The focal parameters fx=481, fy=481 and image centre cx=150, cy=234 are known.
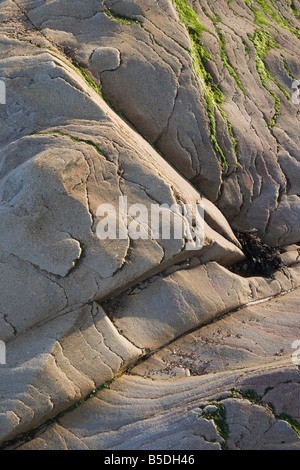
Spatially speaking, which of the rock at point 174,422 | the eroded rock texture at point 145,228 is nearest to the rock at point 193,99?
the eroded rock texture at point 145,228

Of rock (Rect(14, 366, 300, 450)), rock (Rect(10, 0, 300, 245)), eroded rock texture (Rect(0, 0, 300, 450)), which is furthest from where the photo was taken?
rock (Rect(10, 0, 300, 245))

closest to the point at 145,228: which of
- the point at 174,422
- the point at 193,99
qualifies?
the point at 174,422

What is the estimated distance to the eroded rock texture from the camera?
400 centimetres

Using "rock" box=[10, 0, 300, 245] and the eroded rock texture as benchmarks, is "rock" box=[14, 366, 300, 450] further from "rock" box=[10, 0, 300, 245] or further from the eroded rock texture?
"rock" box=[10, 0, 300, 245]

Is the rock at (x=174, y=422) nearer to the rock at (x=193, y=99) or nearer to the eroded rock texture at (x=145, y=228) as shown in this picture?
the eroded rock texture at (x=145, y=228)

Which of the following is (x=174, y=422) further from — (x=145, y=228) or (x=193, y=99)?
(x=193, y=99)

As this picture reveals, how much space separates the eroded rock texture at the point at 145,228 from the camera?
13.1ft

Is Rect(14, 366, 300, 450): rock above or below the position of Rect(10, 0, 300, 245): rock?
below

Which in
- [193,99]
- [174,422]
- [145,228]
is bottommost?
[174,422]

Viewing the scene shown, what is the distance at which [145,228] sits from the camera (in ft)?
15.4

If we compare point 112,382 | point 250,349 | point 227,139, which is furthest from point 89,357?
point 227,139

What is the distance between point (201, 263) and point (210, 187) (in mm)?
1149

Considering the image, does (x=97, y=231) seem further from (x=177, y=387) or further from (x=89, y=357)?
(x=177, y=387)

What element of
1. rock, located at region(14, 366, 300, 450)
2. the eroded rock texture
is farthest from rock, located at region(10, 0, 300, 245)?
rock, located at region(14, 366, 300, 450)
